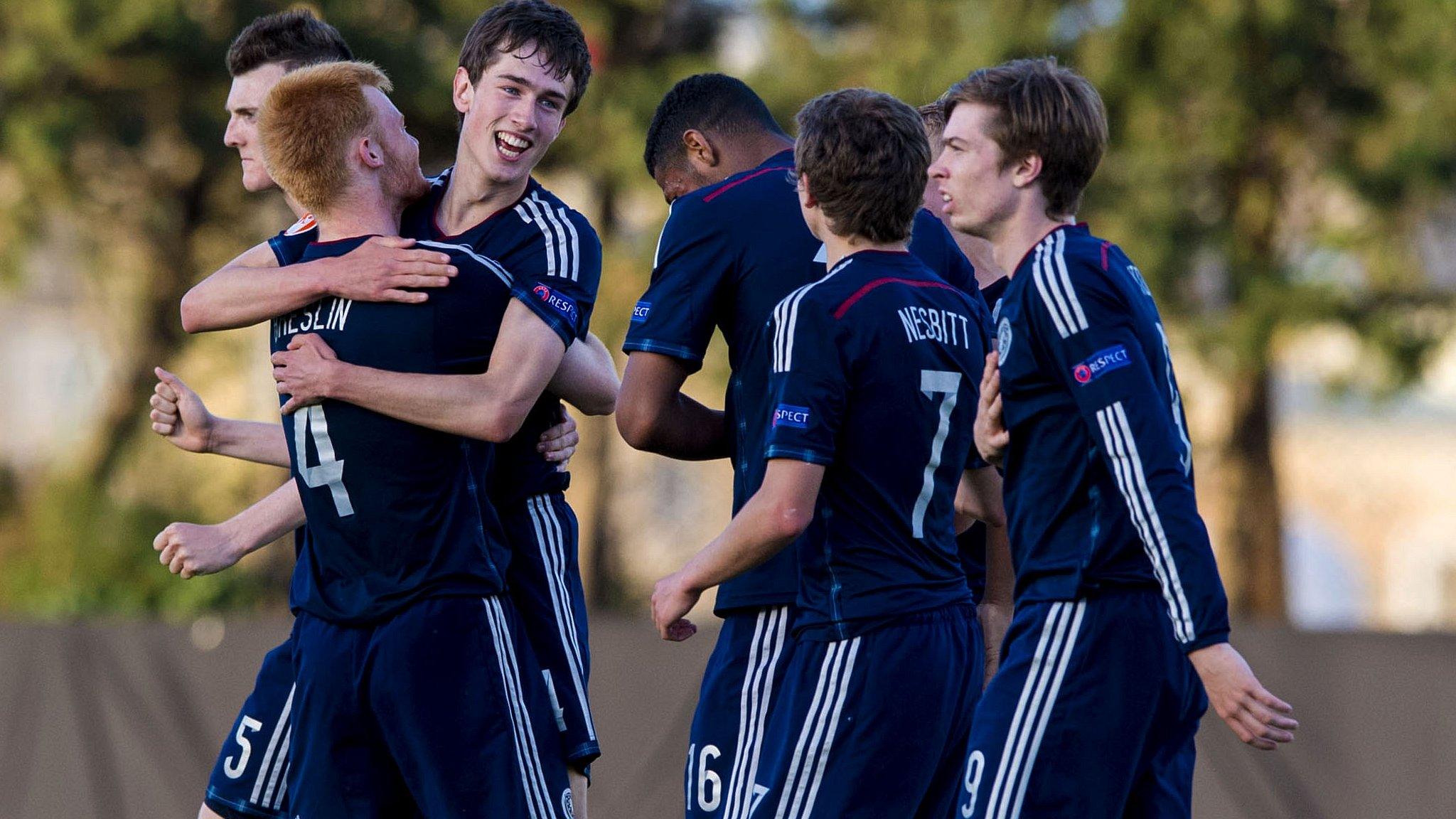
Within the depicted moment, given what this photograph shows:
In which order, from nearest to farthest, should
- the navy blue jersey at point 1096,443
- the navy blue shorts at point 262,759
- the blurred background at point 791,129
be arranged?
the navy blue jersey at point 1096,443, the navy blue shorts at point 262,759, the blurred background at point 791,129

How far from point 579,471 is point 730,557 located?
14.6 metres

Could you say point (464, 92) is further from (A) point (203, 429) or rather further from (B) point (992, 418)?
(B) point (992, 418)

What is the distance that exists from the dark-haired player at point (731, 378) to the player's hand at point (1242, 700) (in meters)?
1.12

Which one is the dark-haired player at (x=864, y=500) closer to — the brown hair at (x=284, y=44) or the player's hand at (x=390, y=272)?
the player's hand at (x=390, y=272)

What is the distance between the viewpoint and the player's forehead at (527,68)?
4.07m

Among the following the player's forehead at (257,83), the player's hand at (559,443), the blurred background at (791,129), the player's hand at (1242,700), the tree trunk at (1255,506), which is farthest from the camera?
the tree trunk at (1255,506)

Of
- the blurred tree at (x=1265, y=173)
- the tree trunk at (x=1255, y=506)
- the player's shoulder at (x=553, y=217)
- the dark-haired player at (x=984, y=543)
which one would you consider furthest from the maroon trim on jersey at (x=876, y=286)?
the tree trunk at (x=1255, y=506)

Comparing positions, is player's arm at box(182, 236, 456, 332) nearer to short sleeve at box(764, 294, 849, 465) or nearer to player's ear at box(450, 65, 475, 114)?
player's ear at box(450, 65, 475, 114)

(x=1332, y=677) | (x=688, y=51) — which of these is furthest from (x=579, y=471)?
(x=1332, y=677)

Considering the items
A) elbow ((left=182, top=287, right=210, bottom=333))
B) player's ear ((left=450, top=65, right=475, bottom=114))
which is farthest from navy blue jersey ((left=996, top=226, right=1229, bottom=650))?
elbow ((left=182, top=287, right=210, bottom=333))

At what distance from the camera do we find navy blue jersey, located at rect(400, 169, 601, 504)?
151 inches

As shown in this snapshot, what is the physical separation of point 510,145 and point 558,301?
49cm

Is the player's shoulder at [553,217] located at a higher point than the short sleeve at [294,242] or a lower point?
higher

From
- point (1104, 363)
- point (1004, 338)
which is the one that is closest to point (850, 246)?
point (1004, 338)
